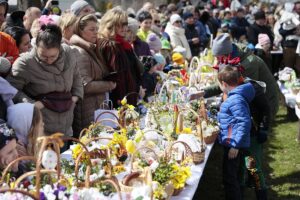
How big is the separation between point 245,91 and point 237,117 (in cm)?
22

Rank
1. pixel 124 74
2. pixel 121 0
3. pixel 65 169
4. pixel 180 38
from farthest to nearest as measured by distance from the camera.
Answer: pixel 121 0, pixel 180 38, pixel 124 74, pixel 65 169

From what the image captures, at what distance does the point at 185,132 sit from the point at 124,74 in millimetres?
1211

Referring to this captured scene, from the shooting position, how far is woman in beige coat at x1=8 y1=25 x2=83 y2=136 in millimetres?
3760

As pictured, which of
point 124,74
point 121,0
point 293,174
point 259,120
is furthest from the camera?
point 121,0

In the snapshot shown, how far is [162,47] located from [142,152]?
4649 millimetres

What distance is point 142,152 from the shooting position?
3.31m

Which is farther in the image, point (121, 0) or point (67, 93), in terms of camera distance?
point (121, 0)

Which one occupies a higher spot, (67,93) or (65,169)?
(67,93)

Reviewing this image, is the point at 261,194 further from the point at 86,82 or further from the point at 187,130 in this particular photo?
the point at 86,82

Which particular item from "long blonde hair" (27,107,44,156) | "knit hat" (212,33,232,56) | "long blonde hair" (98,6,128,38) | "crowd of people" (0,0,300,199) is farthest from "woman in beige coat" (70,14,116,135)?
"long blonde hair" (27,107,44,156)

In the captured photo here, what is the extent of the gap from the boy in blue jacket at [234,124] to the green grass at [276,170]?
2.38 ft

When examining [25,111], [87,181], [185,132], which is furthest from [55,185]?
[185,132]

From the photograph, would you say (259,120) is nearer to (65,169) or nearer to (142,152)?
(142,152)

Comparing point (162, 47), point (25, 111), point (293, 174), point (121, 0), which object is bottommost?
point (293, 174)
